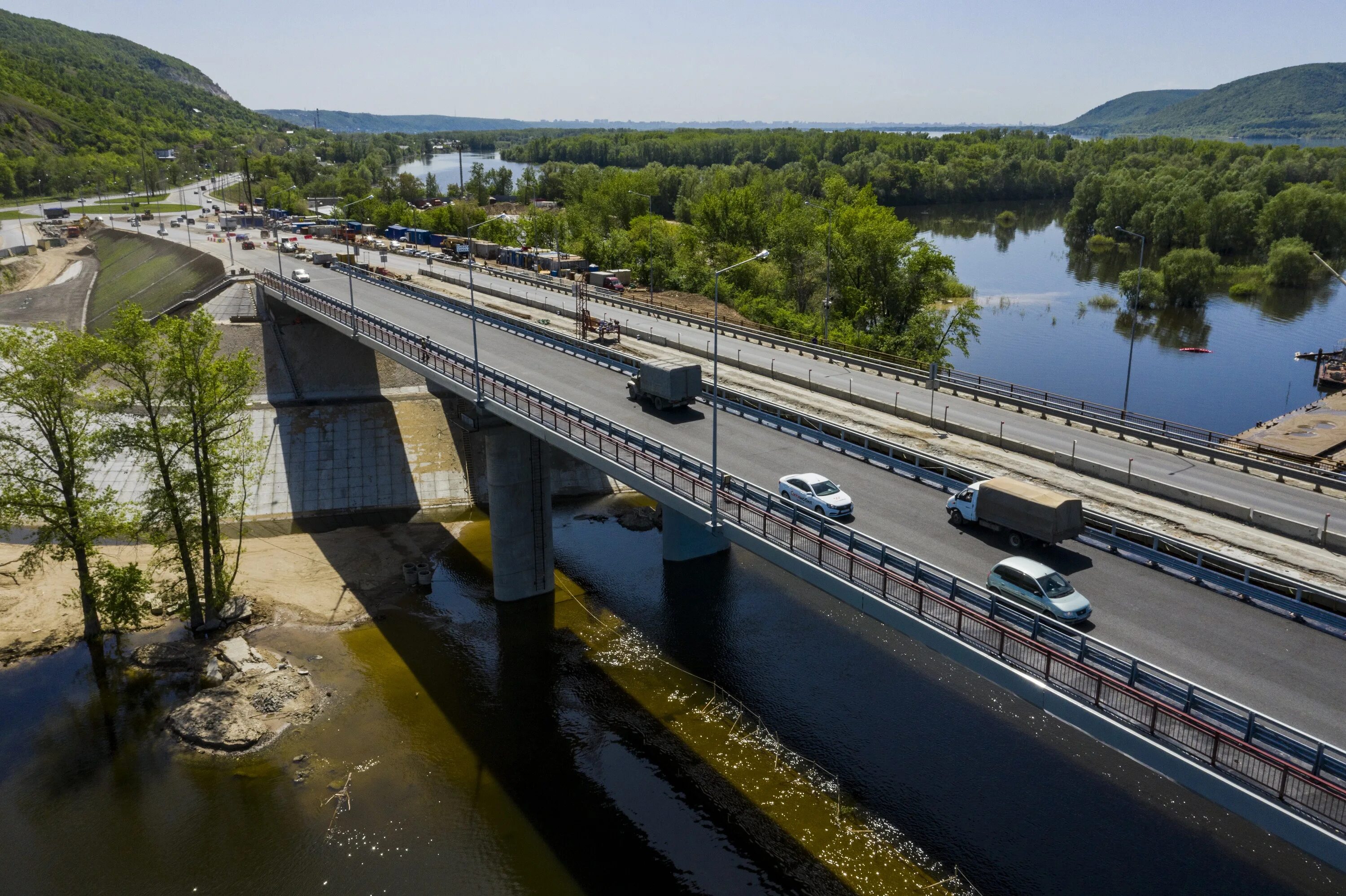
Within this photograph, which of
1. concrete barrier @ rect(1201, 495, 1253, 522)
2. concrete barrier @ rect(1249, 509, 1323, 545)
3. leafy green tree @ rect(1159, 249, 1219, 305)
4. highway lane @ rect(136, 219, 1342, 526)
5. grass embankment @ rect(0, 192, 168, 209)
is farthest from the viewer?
grass embankment @ rect(0, 192, 168, 209)

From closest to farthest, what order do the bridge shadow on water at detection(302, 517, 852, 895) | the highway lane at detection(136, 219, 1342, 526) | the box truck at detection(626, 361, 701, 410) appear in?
the bridge shadow on water at detection(302, 517, 852, 895) < the highway lane at detection(136, 219, 1342, 526) < the box truck at detection(626, 361, 701, 410)

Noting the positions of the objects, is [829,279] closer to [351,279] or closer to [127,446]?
[351,279]

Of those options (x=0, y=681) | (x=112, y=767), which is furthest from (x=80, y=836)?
(x=0, y=681)

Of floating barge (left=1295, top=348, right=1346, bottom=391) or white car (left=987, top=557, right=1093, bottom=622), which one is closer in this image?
white car (left=987, top=557, right=1093, bottom=622)

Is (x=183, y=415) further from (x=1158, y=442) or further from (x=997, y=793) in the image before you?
(x=1158, y=442)

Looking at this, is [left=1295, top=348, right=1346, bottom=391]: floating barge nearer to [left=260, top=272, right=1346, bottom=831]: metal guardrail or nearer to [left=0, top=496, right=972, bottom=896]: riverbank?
[left=0, top=496, right=972, bottom=896]: riverbank

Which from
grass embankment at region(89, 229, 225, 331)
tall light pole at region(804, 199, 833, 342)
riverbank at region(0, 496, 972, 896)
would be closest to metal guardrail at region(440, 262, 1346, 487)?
tall light pole at region(804, 199, 833, 342)

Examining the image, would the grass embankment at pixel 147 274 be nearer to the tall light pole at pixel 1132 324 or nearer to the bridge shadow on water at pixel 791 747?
the bridge shadow on water at pixel 791 747

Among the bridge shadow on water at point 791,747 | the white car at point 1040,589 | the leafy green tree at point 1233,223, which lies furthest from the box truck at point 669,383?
the leafy green tree at point 1233,223
